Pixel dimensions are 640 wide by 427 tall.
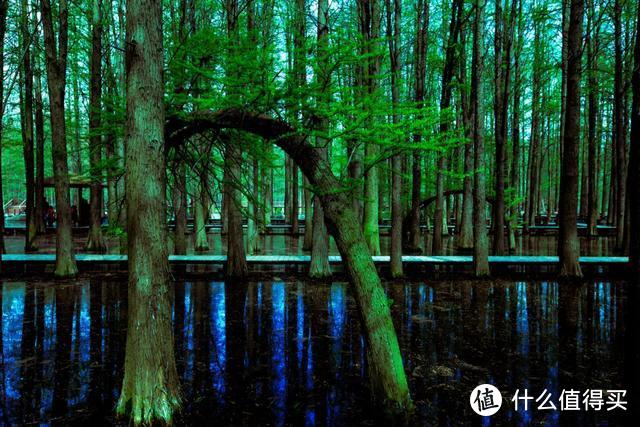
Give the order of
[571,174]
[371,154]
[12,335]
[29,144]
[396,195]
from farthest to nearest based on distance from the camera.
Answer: [29,144] < [571,174] < [396,195] < [371,154] < [12,335]

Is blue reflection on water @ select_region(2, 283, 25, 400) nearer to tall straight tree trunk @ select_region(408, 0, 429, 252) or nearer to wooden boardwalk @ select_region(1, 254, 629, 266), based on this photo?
wooden boardwalk @ select_region(1, 254, 629, 266)

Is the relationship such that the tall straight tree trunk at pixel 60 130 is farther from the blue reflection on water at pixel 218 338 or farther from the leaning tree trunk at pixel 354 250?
the leaning tree trunk at pixel 354 250

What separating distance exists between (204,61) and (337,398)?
186 inches

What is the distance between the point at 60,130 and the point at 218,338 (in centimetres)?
846

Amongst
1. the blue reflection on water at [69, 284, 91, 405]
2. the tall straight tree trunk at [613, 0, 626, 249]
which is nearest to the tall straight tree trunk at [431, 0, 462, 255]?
the tall straight tree trunk at [613, 0, 626, 249]

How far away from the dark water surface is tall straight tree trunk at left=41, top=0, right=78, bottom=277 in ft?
5.46

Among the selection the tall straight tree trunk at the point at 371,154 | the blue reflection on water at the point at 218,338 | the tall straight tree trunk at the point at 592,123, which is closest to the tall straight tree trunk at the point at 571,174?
the tall straight tree trunk at the point at 371,154

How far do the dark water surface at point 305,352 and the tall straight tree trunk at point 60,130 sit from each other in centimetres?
167

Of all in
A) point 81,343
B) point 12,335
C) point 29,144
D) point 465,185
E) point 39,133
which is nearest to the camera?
point 81,343

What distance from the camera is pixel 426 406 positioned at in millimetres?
4980

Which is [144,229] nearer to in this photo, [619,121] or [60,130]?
[60,130]

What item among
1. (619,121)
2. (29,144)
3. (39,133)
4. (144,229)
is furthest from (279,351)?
(39,133)

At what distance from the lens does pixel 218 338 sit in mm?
7359

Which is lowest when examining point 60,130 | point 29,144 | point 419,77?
point 60,130
